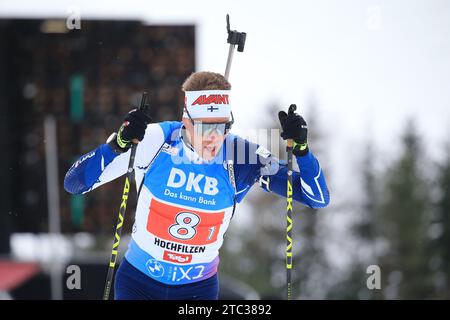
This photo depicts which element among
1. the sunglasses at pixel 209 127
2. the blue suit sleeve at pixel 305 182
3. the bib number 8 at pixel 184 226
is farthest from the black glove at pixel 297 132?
the bib number 8 at pixel 184 226

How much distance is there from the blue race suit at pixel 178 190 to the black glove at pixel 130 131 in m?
0.05

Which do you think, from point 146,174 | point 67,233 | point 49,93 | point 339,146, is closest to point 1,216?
point 67,233

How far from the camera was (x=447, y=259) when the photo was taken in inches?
1109

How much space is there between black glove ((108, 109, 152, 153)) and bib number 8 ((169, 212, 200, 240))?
0.44 m

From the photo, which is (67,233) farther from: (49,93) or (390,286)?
(390,286)

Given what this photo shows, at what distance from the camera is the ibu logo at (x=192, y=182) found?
12.2ft

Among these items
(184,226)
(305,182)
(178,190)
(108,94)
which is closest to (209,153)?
(178,190)

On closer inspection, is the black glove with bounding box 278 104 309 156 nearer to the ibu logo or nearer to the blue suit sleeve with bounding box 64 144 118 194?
the ibu logo

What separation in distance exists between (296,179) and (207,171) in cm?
54

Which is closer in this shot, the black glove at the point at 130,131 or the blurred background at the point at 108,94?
the black glove at the point at 130,131

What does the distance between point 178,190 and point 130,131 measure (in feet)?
1.24

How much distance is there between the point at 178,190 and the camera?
146 inches

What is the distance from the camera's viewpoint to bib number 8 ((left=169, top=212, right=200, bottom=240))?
373cm

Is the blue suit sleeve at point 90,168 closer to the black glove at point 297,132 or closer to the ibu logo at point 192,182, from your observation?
the ibu logo at point 192,182
